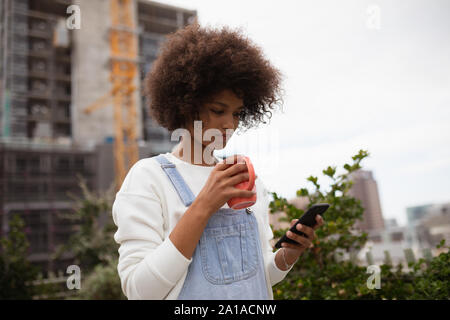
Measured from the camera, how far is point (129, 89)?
25016mm

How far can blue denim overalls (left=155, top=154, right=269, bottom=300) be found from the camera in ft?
2.95

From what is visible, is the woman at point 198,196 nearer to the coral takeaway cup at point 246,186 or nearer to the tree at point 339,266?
the coral takeaway cup at point 246,186

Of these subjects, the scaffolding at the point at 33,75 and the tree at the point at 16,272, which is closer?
the tree at the point at 16,272

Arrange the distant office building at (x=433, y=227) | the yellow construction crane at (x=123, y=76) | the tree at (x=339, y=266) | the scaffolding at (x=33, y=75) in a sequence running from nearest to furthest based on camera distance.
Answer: the tree at (x=339, y=266)
the distant office building at (x=433, y=227)
the scaffolding at (x=33, y=75)
the yellow construction crane at (x=123, y=76)

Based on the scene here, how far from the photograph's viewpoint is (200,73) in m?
1.11

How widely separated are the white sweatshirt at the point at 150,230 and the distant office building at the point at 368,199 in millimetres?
2011

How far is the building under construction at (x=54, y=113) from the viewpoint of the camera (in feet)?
62.4

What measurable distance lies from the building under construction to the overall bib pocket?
19.4 metres

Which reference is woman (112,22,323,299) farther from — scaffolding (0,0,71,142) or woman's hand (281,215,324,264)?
scaffolding (0,0,71,142)

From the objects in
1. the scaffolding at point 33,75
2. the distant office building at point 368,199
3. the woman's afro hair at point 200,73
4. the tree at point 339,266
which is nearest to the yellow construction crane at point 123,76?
the scaffolding at point 33,75

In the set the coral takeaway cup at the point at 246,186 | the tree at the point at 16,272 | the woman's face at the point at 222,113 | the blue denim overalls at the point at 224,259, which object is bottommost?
the tree at the point at 16,272

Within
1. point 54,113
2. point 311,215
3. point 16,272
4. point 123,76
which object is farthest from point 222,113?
point 54,113

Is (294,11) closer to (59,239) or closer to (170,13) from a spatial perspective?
(59,239)

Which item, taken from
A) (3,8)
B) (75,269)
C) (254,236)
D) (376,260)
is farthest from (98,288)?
(3,8)
